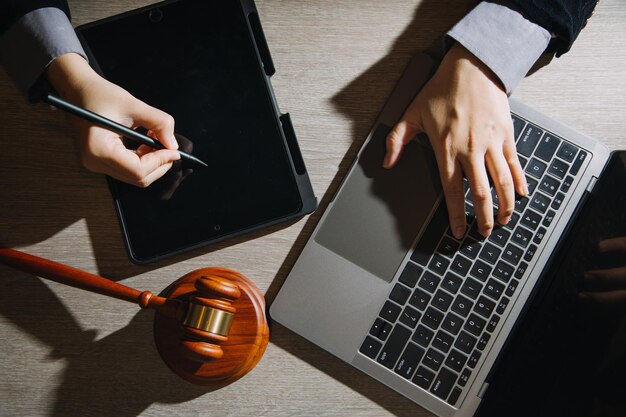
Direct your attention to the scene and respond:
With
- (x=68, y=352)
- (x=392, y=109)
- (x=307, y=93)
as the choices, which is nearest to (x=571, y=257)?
(x=392, y=109)

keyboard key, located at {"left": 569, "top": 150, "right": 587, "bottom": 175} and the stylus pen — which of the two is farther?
keyboard key, located at {"left": 569, "top": 150, "right": 587, "bottom": 175}

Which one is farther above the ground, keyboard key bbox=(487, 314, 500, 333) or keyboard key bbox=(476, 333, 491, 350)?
keyboard key bbox=(487, 314, 500, 333)

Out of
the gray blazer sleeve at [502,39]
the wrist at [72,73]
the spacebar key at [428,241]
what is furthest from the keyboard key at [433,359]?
the wrist at [72,73]

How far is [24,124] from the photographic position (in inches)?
24.9

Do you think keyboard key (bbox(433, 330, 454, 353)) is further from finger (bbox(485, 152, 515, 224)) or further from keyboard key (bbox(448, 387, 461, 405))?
finger (bbox(485, 152, 515, 224))

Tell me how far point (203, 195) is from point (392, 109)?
26 centimetres

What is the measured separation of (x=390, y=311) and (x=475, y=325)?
0.10 metres

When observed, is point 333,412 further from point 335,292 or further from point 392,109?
point 392,109

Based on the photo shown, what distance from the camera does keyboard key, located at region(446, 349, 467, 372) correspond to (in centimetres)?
55

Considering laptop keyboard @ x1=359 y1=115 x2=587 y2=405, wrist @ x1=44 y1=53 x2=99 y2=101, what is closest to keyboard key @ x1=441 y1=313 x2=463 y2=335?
laptop keyboard @ x1=359 y1=115 x2=587 y2=405

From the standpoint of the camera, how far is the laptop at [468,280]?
547mm

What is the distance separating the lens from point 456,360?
1.82ft

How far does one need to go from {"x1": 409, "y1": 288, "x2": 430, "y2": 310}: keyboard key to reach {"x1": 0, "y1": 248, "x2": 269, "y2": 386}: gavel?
0.18 meters

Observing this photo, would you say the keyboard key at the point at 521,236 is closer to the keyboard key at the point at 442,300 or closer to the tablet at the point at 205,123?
the keyboard key at the point at 442,300
